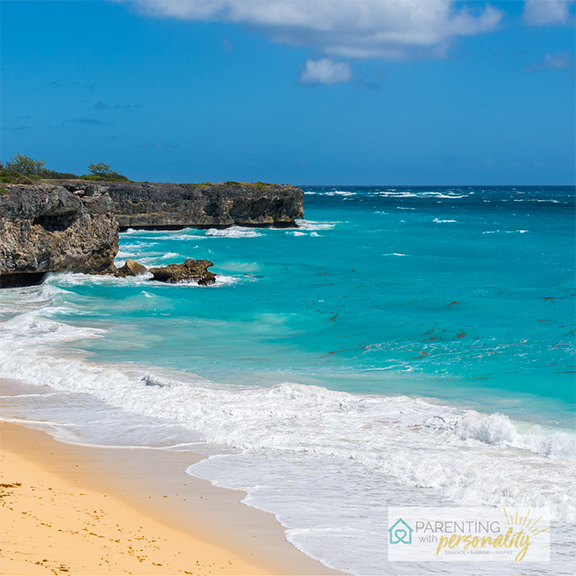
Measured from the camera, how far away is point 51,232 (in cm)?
2458

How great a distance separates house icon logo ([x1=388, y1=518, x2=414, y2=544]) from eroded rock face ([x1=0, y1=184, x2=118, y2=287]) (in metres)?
20.6

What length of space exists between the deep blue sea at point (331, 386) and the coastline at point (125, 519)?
394mm

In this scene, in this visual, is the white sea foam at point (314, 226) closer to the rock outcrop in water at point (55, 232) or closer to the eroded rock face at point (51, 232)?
the rock outcrop in water at point (55, 232)

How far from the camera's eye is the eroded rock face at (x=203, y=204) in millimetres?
51406

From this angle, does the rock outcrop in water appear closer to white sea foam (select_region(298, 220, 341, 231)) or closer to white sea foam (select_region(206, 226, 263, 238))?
white sea foam (select_region(206, 226, 263, 238))

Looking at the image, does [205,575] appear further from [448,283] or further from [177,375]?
[448,283]

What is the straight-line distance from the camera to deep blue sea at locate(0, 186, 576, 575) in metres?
7.48

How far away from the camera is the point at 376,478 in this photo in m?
7.97

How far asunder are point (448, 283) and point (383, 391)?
1649cm

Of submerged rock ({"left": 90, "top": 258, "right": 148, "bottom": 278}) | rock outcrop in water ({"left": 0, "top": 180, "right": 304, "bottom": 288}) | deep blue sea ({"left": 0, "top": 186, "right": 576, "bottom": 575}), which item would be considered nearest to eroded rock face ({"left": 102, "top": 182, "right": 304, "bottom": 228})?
rock outcrop in water ({"left": 0, "top": 180, "right": 304, "bottom": 288})

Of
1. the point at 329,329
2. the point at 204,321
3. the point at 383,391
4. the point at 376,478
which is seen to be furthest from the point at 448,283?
the point at 376,478

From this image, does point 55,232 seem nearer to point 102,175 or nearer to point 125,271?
point 125,271

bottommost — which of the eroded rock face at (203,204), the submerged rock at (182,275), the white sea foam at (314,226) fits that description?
the submerged rock at (182,275)

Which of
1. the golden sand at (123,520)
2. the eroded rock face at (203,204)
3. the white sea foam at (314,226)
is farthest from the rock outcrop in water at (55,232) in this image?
the white sea foam at (314,226)
